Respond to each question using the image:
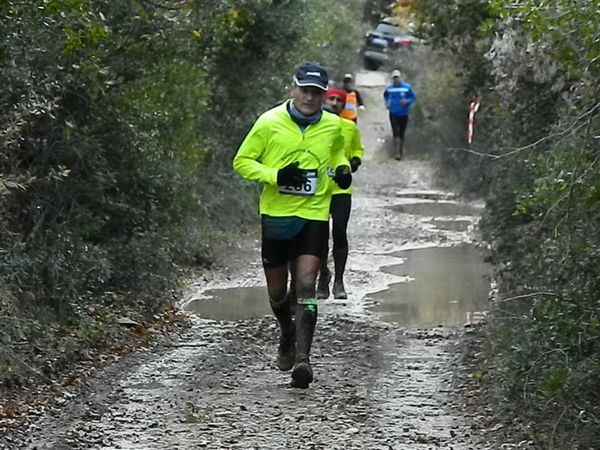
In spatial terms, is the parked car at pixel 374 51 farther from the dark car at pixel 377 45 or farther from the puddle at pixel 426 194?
the puddle at pixel 426 194

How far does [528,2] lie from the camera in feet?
24.2

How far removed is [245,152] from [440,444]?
2417 millimetres

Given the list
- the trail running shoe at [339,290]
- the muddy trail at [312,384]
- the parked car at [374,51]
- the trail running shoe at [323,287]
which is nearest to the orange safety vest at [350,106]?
the muddy trail at [312,384]

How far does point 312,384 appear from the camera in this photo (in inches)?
359

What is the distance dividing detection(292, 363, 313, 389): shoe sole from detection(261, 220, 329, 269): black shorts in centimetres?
73

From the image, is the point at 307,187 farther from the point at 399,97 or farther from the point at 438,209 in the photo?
the point at 399,97

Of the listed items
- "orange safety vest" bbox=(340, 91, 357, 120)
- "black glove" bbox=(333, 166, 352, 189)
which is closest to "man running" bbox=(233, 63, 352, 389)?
"black glove" bbox=(333, 166, 352, 189)

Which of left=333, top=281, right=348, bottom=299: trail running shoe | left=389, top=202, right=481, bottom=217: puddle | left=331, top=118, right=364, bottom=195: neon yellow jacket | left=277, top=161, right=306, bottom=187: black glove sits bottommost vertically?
left=389, top=202, right=481, bottom=217: puddle

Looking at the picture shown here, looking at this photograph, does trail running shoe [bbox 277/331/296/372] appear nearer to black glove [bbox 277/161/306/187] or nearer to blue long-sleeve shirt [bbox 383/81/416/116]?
black glove [bbox 277/161/306/187]

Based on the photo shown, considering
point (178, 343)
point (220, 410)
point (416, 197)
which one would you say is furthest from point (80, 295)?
point (416, 197)

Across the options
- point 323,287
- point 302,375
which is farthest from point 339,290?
point 302,375

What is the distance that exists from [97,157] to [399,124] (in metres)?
18.9

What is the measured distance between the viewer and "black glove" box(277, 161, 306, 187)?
28.1 ft

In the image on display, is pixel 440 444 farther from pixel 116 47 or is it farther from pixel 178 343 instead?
pixel 116 47
